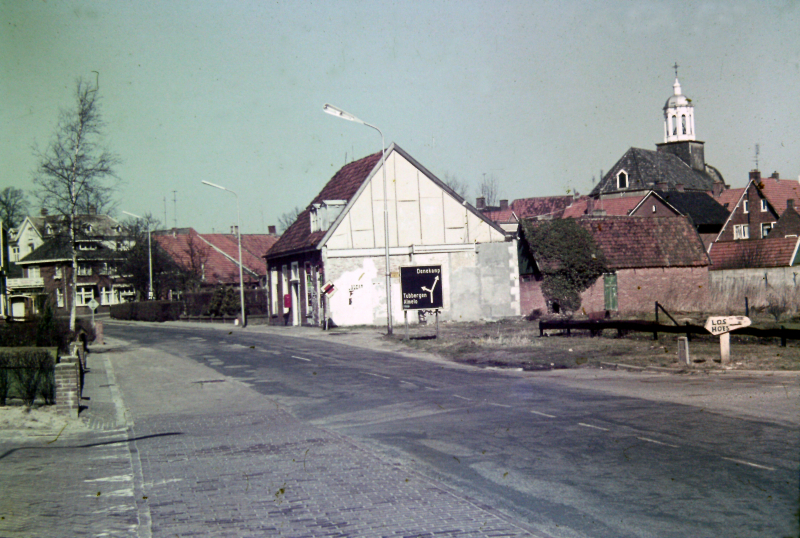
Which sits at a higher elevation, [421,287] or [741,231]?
[741,231]

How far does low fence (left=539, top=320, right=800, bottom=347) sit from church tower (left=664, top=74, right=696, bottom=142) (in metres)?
84.9

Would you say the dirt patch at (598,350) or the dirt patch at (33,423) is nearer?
the dirt patch at (33,423)

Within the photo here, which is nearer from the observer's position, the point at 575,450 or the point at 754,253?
the point at 575,450

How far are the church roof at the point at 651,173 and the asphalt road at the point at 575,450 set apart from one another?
78199 mm

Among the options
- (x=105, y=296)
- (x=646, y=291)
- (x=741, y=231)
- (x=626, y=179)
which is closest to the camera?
(x=646, y=291)

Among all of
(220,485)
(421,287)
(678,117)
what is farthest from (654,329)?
(678,117)

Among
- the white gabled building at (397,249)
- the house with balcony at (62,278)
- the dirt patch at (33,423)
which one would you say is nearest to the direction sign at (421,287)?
the white gabled building at (397,249)

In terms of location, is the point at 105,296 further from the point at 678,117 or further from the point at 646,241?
the point at 678,117

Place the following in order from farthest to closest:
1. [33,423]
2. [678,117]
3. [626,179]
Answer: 1. [678,117]
2. [626,179]
3. [33,423]

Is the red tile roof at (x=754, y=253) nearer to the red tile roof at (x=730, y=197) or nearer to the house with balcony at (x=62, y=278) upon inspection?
the red tile roof at (x=730, y=197)

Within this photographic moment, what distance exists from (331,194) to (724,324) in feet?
98.7

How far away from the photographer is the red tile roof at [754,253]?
142ft

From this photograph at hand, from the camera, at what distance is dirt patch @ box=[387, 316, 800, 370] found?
57.7 ft

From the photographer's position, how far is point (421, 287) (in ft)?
92.7
